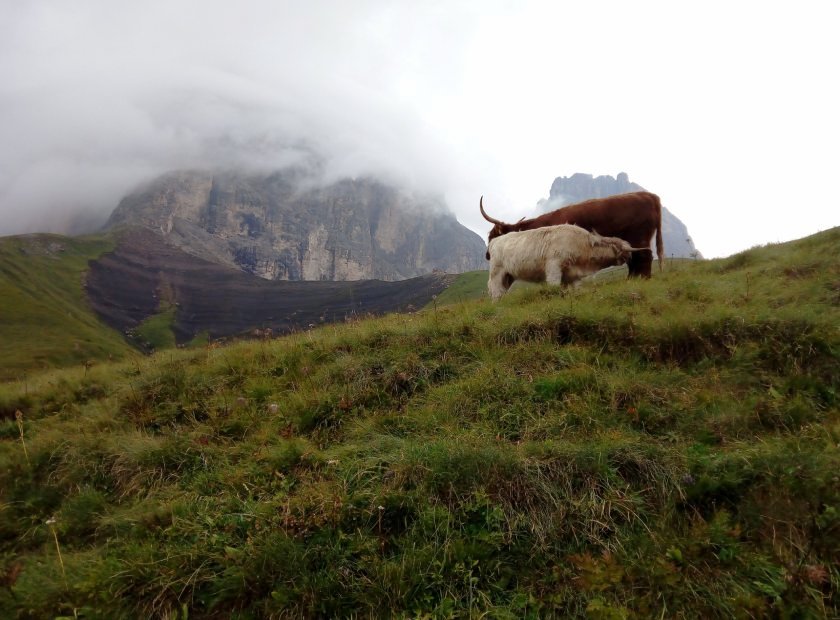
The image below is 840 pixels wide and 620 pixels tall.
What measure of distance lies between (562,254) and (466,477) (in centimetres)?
709

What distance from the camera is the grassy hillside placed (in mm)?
3170

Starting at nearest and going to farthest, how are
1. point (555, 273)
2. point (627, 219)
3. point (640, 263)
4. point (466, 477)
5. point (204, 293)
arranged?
point (466, 477) → point (555, 273) → point (640, 263) → point (627, 219) → point (204, 293)

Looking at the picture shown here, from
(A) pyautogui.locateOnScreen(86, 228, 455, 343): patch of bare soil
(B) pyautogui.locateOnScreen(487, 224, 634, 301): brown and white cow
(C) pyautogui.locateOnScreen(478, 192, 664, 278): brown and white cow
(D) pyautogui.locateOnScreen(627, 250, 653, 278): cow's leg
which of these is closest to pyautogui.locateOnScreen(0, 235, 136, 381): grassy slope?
(A) pyautogui.locateOnScreen(86, 228, 455, 343): patch of bare soil

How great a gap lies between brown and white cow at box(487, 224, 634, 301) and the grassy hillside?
9.64 ft

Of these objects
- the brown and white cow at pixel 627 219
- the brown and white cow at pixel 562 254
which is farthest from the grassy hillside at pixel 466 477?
the brown and white cow at pixel 627 219

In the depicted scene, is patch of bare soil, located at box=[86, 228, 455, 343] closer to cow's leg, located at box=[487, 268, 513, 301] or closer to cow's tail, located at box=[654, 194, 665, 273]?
cow's tail, located at box=[654, 194, 665, 273]

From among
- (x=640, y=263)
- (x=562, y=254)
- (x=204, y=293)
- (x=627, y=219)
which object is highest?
(x=204, y=293)

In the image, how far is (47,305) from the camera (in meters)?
105

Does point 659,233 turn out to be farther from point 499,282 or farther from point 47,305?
point 47,305

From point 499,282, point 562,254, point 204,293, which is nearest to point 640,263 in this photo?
point 562,254

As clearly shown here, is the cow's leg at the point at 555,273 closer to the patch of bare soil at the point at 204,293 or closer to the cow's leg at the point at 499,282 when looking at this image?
the cow's leg at the point at 499,282

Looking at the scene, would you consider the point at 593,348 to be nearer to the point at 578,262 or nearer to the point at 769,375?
the point at 769,375

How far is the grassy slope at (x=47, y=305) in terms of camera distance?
7282cm

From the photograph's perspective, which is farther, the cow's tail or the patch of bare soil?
the patch of bare soil
